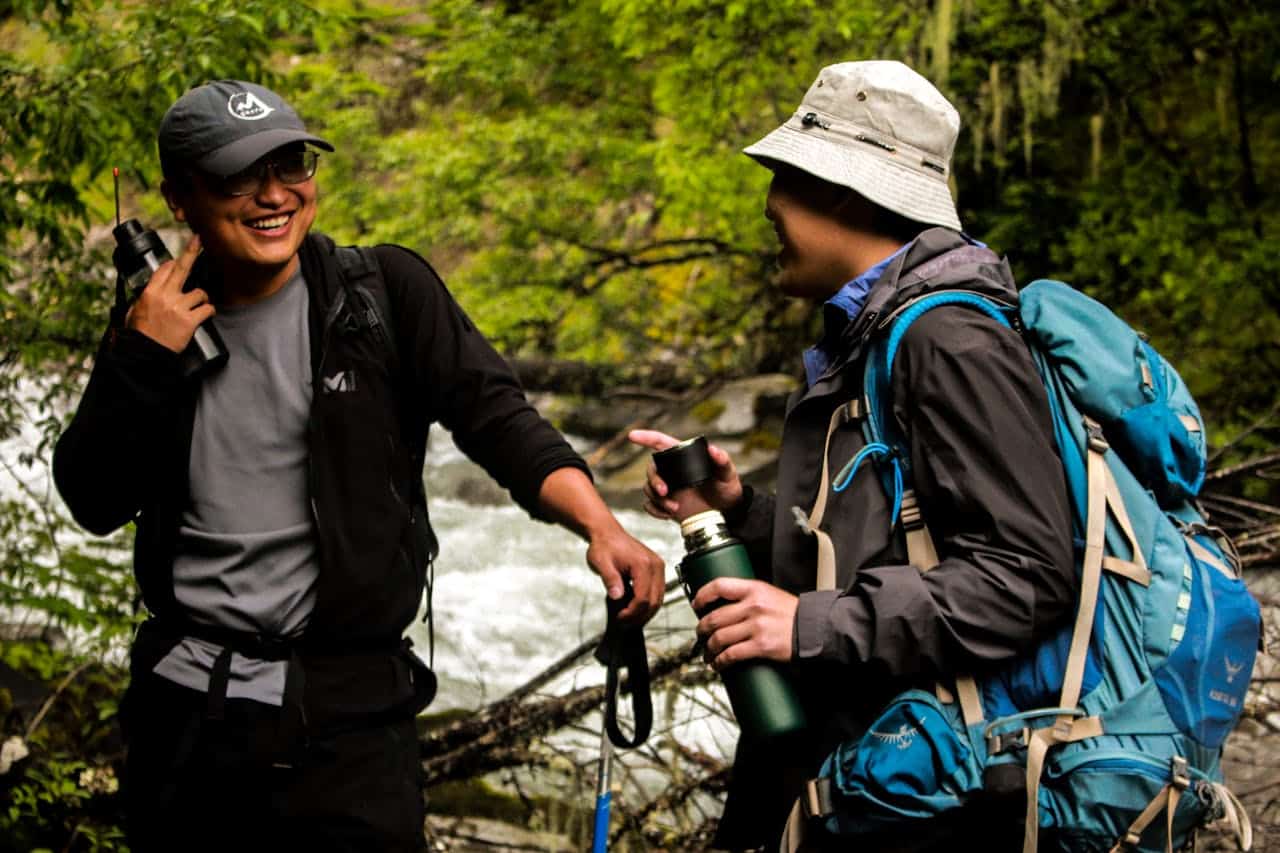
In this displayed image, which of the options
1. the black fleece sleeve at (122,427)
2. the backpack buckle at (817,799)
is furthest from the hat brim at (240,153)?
the backpack buckle at (817,799)

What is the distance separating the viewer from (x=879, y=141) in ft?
6.75

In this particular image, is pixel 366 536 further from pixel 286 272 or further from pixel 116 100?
pixel 116 100

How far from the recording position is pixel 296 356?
7.89 ft

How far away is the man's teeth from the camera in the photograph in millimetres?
2379

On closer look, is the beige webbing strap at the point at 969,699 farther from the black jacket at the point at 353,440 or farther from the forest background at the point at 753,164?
the forest background at the point at 753,164

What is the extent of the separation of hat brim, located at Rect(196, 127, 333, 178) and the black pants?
96 cm

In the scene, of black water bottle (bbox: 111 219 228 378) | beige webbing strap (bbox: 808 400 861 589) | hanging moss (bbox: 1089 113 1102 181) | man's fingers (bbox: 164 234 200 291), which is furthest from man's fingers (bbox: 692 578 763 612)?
hanging moss (bbox: 1089 113 1102 181)

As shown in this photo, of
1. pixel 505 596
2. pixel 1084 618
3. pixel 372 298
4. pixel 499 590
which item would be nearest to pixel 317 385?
pixel 372 298

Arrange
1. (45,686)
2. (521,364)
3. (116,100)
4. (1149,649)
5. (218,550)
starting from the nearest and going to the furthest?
(1149,649) < (218,550) < (116,100) < (45,686) < (521,364)

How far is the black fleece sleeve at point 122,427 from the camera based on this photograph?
87.7 inches

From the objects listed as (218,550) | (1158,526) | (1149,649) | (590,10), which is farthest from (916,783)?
(590,10)

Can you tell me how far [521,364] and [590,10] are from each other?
4.60 m

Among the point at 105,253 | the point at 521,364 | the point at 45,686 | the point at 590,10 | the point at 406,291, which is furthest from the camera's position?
the point at 521,364

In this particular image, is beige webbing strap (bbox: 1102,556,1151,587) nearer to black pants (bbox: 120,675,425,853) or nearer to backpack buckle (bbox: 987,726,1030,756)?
backpack buckle (bbox: 987,726,1030,756)
